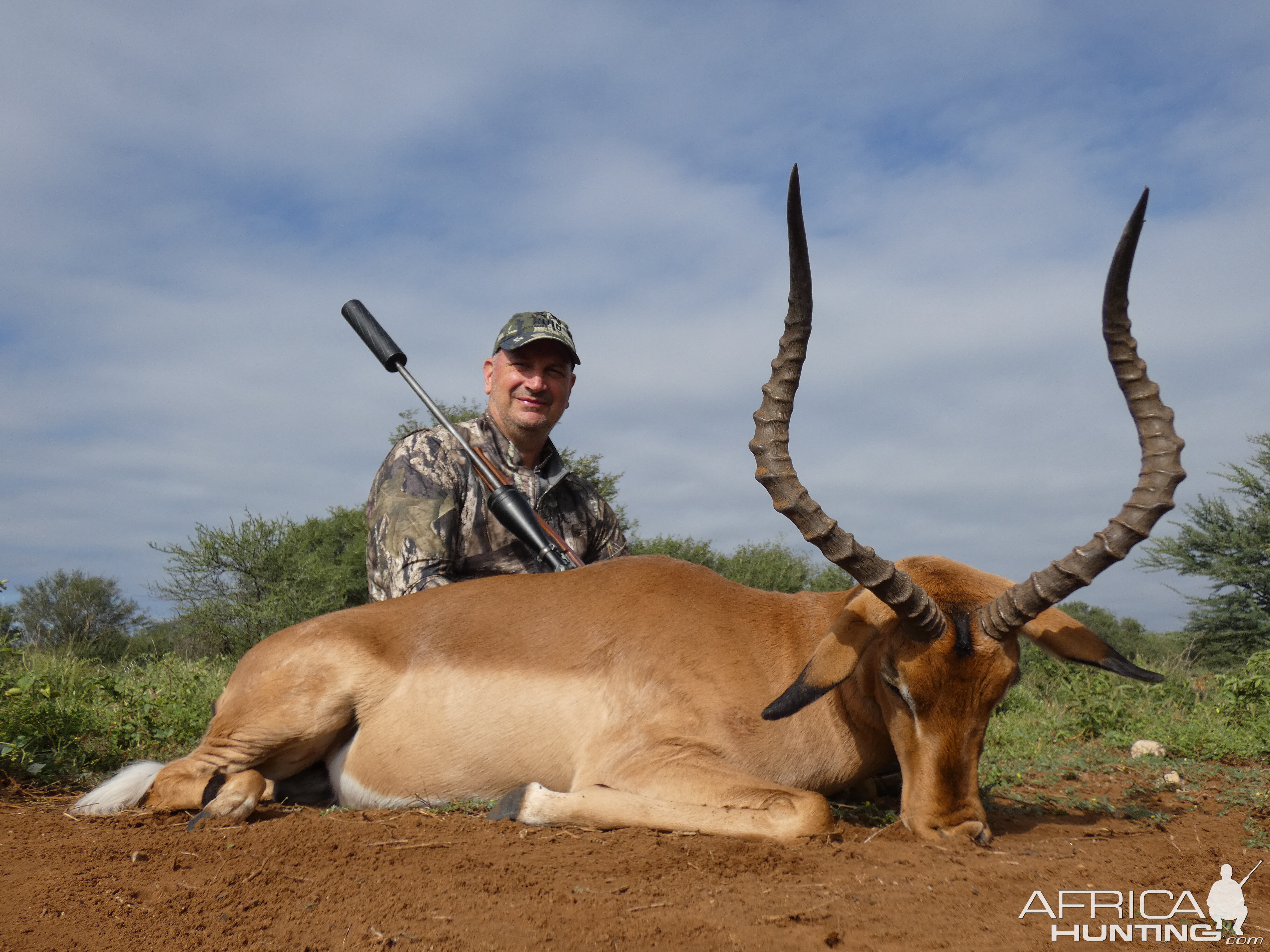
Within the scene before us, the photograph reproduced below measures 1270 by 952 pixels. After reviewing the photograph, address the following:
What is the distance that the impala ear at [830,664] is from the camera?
415 centimetres

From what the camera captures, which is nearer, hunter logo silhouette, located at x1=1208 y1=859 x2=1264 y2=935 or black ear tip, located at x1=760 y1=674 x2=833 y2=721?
hunter logo silhouette, located at x1=1208 y1=859 x2=1264 y2=935

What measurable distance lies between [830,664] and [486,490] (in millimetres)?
3686

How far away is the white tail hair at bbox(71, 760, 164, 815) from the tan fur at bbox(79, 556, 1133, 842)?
0.48 feet

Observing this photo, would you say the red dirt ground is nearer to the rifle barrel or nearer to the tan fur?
the rifle barrel

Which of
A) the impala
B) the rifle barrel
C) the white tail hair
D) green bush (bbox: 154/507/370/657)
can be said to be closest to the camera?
the rifle barrel

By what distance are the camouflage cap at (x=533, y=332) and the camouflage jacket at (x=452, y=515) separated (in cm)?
68

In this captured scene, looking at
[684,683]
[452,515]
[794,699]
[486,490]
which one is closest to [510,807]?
[684,683]

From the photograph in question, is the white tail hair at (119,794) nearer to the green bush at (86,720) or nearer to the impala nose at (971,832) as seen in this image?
the green bush at (86,720)

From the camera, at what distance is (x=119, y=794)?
15.9 ft

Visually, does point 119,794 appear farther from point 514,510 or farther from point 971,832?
point 971,832

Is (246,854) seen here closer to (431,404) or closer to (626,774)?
(626,774)

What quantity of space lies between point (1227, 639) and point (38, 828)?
16.5 metres

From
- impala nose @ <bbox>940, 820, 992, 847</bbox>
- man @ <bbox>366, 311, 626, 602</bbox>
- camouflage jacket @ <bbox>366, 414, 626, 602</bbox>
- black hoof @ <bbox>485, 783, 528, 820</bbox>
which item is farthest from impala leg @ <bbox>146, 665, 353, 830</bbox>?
impala nose @ <bbox>940, 820, 992, 847</bbox>

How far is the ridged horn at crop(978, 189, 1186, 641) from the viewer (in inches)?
166
